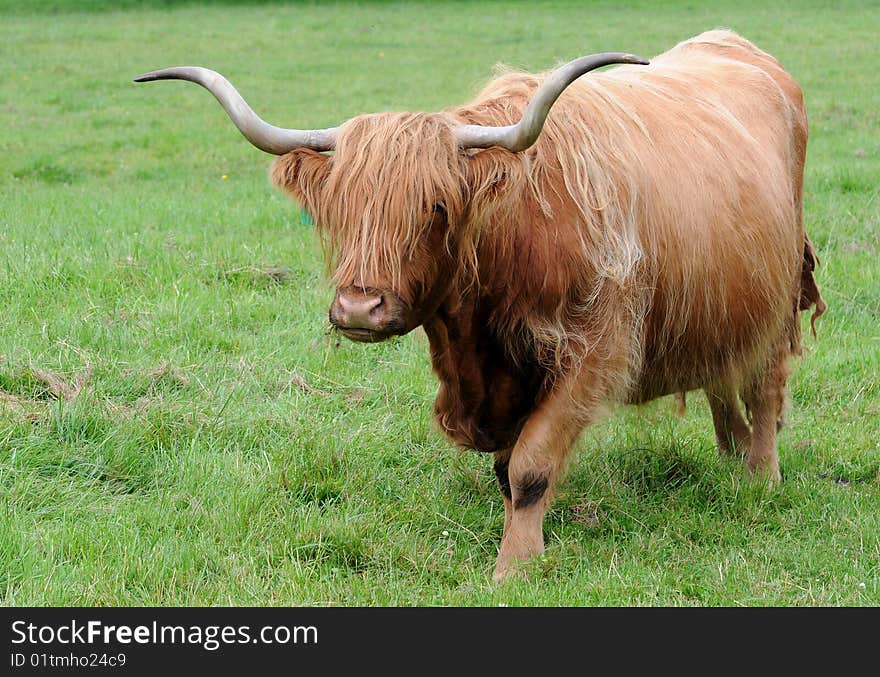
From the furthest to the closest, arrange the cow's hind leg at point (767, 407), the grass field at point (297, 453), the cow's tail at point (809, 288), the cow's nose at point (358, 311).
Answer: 1. the cow's tail at point (809, 288)
2. the cow's hind leg at point (767, 407)
3. the grass field at point (297, 453)
4. the cow's nose at point (358, 311)

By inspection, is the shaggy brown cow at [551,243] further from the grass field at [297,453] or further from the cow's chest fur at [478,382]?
the grass field at [297,453]

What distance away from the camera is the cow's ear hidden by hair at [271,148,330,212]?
Result: 12.4ft

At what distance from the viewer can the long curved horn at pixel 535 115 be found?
11.5 ft

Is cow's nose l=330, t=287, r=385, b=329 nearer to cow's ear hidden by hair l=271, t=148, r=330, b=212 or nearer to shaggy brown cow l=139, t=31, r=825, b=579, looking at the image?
shaggy brown cow l=139, t=31, r=825, b=579

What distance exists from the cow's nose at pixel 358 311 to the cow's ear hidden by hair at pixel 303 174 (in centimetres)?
44

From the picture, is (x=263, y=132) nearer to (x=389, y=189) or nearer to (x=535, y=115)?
(x=389, y=189)

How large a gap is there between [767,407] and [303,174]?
2611 millimetres

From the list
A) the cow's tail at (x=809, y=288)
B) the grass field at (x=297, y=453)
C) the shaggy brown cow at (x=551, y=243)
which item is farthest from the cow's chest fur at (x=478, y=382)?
the cow's tail at (x=809, y=288)

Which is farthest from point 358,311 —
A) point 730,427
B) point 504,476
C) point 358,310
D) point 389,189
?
point 730,427

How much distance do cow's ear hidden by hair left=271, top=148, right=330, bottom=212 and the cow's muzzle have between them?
1.32 feet

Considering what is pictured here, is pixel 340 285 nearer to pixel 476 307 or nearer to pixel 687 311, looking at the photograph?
pixel 476 307

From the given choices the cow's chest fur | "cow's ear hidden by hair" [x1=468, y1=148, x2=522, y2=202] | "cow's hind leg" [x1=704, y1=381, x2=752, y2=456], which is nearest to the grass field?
"cow's hind leg" [x1=704, y1=381, x2=752, y2=456]

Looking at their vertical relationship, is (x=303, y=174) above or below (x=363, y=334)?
above

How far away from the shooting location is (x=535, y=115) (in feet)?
11.7
